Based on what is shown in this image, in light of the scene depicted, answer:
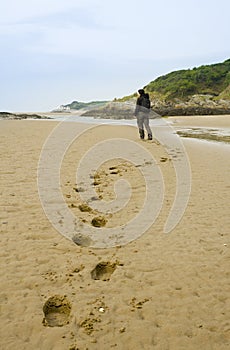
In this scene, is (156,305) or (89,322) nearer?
(89,322)

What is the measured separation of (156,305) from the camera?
11.4ft

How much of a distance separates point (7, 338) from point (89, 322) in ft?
2.48

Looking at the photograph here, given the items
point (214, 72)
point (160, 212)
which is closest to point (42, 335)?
point (160, 212)

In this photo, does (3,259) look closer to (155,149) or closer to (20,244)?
(20,244)

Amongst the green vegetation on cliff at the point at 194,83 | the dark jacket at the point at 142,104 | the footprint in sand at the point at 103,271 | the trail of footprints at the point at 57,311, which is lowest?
the trail of footprints at the point at 57,311

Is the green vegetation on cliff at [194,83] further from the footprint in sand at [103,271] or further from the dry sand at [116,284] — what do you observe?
the footprint in sand at [103,271]

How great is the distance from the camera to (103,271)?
13.5ft

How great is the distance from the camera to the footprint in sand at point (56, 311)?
3203 mm

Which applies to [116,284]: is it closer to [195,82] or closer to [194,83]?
[194,83]

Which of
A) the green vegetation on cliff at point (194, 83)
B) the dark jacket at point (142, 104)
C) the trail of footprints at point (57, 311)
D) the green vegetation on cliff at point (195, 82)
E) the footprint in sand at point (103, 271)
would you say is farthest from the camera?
the green vegetation on cliff at point (195, 82)

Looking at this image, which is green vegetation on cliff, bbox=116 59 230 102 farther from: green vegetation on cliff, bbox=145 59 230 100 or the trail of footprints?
the trail of footprints

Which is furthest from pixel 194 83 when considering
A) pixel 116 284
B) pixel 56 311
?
pixel 56 311

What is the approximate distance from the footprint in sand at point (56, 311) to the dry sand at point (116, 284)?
0.4 inches

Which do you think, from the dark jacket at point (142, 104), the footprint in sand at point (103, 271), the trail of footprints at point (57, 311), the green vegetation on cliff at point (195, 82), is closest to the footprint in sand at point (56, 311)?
the trail of footprints at point (57, 311)
